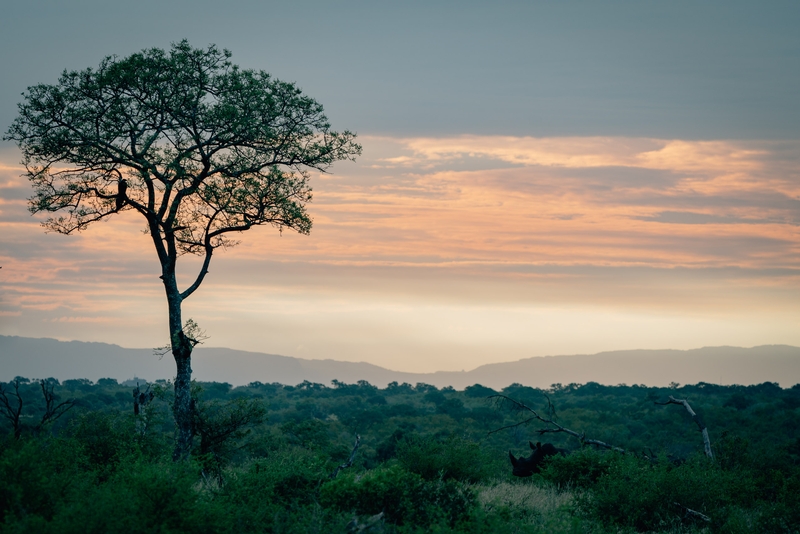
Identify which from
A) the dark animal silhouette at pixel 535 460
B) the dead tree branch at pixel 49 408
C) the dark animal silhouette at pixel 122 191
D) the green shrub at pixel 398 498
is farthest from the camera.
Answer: the dark animal silhouette at pixel 535 460

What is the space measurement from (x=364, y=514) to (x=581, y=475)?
932cm

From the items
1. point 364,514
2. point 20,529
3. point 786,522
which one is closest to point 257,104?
point 364,514

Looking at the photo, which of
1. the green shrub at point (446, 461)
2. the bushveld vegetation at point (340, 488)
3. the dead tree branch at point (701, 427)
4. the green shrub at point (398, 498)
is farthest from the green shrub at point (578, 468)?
the green shrub at point (398, 498)

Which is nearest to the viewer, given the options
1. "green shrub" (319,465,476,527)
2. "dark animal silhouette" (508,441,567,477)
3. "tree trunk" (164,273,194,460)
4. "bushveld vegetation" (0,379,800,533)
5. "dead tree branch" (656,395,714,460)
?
"bushveld vegetation" (0,379,800,533)

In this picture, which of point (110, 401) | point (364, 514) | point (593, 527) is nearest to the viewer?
point (364, 514)

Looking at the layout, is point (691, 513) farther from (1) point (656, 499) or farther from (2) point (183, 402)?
(2) point (183, 402)

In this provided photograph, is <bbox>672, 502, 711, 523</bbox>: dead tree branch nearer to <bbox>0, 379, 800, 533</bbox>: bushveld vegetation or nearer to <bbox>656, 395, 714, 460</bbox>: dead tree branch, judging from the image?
<bbox>0, 379, 800, 533</bbox>: bushveld vegetation

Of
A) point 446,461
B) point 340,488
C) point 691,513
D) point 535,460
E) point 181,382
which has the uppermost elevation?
point 181,382

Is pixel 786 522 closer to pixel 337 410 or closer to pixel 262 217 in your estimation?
pixel 262 217

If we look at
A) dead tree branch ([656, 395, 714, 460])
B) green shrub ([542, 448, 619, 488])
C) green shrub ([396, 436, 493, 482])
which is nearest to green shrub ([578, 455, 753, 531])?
dead tree branch ([656, 395, 714, 460])

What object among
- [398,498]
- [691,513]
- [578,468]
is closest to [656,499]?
[691,513]

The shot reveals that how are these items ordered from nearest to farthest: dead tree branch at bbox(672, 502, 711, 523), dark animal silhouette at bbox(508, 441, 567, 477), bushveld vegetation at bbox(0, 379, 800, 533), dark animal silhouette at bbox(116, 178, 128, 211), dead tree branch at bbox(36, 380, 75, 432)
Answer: bushveld vegetation at bbox(0, 379, 800, 533), dead tree branch at bbox(672, 502, 711, 523), dead tree branch at bbox(36, 380, 75, 432), dark animal silhouette at bbox(116, 178, 128, 211), dark animal silhouette at bbox(508, 441, 567, 477)

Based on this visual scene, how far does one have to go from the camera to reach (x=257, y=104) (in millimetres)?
20516

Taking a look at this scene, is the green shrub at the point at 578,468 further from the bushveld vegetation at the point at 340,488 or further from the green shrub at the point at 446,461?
the green shrub at the point at 446,461
